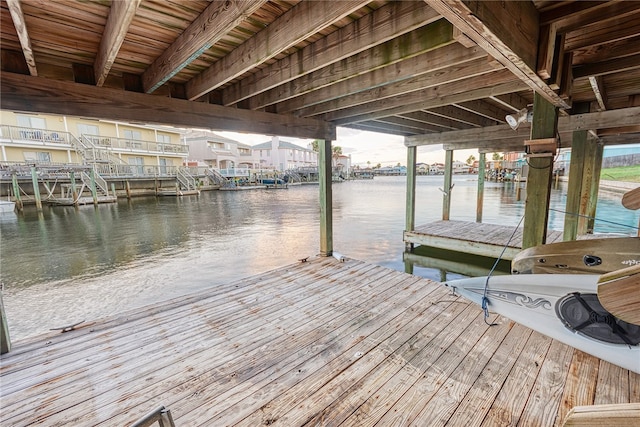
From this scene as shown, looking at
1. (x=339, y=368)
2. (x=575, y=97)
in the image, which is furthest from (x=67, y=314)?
(x=575, y=97)

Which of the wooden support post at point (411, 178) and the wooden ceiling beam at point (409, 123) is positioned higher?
the wooden ceiling beam at point (409, 123)

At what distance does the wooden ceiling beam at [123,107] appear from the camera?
95.3 inches

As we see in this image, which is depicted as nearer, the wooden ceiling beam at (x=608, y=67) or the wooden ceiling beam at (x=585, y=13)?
the wooden ceiling beam at (x=585, y=13)

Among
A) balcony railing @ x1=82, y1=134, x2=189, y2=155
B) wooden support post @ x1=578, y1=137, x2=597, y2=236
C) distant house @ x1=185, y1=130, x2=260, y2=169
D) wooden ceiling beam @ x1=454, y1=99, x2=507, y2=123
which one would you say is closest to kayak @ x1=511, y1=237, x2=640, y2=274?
wooden ceiling beam @ x1=454, y1=99, x2=507, y2=123

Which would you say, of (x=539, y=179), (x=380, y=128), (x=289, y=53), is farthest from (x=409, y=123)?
(x=289, y=53)

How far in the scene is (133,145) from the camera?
976 inches

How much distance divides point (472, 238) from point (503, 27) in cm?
619

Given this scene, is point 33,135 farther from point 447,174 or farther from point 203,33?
point 447,174

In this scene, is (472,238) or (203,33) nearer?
(203,33)

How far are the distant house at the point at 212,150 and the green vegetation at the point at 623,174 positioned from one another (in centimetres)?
4149

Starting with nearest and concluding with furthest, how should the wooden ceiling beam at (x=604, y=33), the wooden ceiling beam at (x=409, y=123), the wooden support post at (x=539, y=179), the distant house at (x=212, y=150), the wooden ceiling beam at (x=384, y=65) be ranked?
1. the wooden ceiling beam at (x=604, y=33)
2. the wooden ceiling beam at (x=384, y=65)
3. the wooden support post at (x=539, y=179)
4. the wooden ceiling beam at (x=409, y=123)
5. the distant house at (x=212, y=150)

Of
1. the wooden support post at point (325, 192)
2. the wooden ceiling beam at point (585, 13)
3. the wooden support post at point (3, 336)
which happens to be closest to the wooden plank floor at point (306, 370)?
the wooden support post at point (3, 336)

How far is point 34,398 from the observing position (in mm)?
2021

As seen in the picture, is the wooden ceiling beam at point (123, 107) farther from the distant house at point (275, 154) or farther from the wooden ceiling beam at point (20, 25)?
the distant house at point (275, 154)
